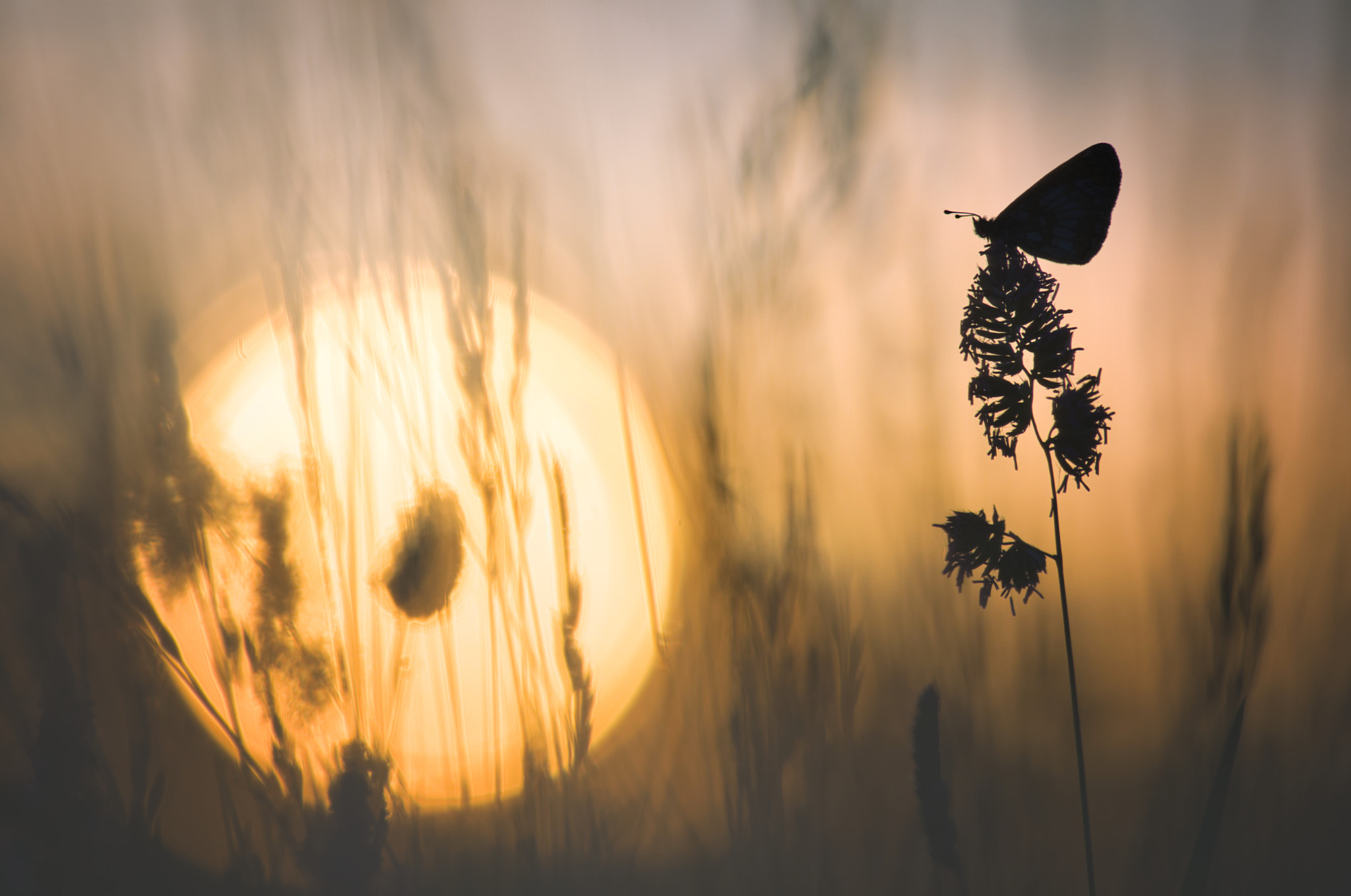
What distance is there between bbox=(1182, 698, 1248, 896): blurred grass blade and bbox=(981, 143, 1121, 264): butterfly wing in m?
3.52

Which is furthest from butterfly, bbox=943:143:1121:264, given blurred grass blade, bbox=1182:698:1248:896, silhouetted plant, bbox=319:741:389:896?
silhouetted plant, bbox=319:741:389:896

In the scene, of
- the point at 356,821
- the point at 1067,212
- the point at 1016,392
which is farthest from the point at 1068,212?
the point at 356,821

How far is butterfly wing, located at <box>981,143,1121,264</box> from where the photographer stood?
5152mm

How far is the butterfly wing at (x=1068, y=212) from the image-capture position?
5152mm

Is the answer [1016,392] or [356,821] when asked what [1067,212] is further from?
[356,821]

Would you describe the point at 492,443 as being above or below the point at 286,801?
above

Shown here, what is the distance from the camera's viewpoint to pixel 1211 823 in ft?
15.8

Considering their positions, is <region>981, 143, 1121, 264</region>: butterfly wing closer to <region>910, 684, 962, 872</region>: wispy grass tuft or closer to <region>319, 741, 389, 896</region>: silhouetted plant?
<region>910, 684, 962, 872</region>: wispy grass tuft

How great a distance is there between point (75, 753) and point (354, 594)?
392 centimetres

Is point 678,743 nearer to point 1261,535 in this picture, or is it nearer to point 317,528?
point 317,528

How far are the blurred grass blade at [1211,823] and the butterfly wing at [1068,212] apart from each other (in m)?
3.52

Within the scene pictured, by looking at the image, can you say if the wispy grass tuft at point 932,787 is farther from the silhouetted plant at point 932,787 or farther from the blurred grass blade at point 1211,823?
the blurred grass blade at point 1211,823

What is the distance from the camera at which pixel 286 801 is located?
8883 millimetres

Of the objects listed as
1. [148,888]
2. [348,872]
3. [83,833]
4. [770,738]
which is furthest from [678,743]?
[83,833]
